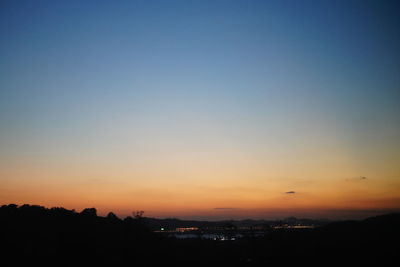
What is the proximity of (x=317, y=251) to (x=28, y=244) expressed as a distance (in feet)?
160

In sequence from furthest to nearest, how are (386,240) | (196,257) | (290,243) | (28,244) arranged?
(290,243) < (196,257) < (386,240) < (28,244)

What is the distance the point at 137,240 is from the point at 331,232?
43.2m

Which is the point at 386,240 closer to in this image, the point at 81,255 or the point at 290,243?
the point at 290,243

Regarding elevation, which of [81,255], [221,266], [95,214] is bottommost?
[221,266]

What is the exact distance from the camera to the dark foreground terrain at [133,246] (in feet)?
140

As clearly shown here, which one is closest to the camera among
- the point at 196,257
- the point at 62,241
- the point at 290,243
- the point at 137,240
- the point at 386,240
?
→ the point at 62,241

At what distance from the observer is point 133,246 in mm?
53906

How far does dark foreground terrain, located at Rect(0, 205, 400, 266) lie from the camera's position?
42812mm

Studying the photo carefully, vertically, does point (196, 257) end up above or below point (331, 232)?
below

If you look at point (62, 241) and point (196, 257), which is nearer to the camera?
point (62, 241)

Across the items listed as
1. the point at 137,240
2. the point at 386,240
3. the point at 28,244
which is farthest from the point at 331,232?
the point at 28,244

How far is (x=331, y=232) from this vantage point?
7038 centimetres

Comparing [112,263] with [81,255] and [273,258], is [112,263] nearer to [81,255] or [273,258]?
[81,255]

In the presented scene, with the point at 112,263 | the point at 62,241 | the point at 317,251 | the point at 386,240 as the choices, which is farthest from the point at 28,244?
the point at 386,240
